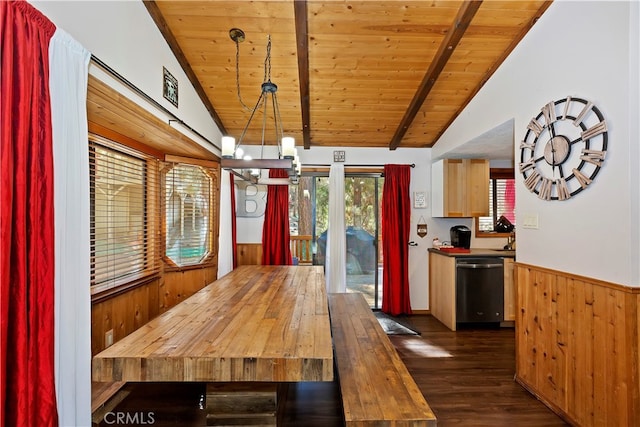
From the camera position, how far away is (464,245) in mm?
4203

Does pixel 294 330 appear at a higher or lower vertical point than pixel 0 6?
lower

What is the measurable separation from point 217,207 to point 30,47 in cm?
278

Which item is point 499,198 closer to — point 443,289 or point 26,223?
point 443,289

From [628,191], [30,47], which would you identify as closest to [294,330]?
[30,47]

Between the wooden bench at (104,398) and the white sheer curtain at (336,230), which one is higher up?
the white sheer curtain at (336,230)

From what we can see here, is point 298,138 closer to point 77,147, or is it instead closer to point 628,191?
point 77,147

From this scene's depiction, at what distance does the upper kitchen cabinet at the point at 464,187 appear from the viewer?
13.5 ft

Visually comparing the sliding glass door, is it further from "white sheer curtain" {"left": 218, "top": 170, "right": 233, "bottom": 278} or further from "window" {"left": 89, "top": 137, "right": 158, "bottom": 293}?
"window" {"left": 89, "top": 137, "right": 158, "bottom": 293}

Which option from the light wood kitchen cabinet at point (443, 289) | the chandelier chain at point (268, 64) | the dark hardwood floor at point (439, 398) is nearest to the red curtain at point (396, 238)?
the light wood kitchen cabinet at point (443, 289)

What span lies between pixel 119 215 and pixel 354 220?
298 centimetres

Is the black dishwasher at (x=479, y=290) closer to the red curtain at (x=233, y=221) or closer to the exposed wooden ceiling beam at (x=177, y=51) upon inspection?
the red curtain at (x=233, y=221)

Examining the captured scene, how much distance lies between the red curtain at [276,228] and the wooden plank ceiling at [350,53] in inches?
39.7

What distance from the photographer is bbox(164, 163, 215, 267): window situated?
3475 mm

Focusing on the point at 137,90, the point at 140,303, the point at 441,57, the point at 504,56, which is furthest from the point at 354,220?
the point at 137,90
